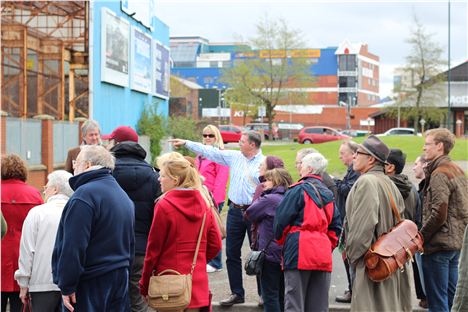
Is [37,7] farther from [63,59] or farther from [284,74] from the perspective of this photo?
[284,74]

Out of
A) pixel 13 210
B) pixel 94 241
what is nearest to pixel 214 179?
pixel 13 210

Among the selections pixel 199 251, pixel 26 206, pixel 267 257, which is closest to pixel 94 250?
pixel 199 251

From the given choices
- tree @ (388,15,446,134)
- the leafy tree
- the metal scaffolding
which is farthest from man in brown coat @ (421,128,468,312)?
tree @ (388,15,446,134)

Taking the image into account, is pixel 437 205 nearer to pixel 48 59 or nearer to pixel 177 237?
pixel 177 237

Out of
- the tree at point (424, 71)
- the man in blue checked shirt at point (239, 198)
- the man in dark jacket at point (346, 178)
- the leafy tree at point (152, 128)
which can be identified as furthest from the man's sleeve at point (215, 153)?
the tree at point (424, 71)

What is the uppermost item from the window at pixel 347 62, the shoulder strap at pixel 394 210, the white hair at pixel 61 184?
the window at pixel 347 62

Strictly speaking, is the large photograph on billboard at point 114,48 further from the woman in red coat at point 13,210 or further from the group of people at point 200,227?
the woman in red coat at point 13,210

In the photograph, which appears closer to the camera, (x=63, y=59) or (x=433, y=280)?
(x=433, y=280)

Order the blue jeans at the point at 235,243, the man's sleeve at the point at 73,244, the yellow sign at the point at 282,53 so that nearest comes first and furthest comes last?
1. the man's sleeve at the point at 73,244
2. the blue jeans at the point at 235,243
3. the yellow sign at the point at 282,53

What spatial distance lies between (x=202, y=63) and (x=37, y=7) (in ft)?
351

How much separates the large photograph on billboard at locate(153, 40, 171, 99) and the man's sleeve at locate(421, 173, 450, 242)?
34.2 m

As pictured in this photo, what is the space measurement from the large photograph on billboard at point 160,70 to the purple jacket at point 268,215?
3393 cm

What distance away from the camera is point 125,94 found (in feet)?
113

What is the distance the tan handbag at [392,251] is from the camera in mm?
5844
